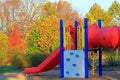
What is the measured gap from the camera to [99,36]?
40.1ft

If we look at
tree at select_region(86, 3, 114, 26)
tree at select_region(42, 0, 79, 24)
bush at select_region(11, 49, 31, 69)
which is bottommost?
bush at select_region(11, 49, 31, 69)

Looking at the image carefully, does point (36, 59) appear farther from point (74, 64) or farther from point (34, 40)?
point (34, 40)

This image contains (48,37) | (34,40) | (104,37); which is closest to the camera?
(104,37)

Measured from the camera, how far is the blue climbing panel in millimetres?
13102

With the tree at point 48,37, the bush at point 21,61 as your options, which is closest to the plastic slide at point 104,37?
the bush at point 21,61

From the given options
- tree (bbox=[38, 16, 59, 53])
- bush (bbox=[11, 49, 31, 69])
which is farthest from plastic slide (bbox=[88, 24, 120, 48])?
tree (bbox=[38, 16, 59, 53])

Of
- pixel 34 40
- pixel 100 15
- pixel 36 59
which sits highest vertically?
pixel 100 15

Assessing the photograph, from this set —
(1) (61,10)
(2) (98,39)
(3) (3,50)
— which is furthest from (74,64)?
(1) (61,10)

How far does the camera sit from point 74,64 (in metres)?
13.2

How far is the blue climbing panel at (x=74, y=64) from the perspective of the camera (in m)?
13.1

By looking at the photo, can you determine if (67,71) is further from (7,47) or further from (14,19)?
(14,19)

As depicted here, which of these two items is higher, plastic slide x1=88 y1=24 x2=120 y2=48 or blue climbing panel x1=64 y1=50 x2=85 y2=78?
plastic slide x1=88 y1=24 x2=120 y2=48

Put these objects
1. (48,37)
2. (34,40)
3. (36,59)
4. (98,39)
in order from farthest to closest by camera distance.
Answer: (48,37)
(34,40)
(36,59)
(98,39)

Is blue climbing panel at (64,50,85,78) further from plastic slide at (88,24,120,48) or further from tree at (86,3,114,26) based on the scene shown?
tree at (86,3,114,26)
